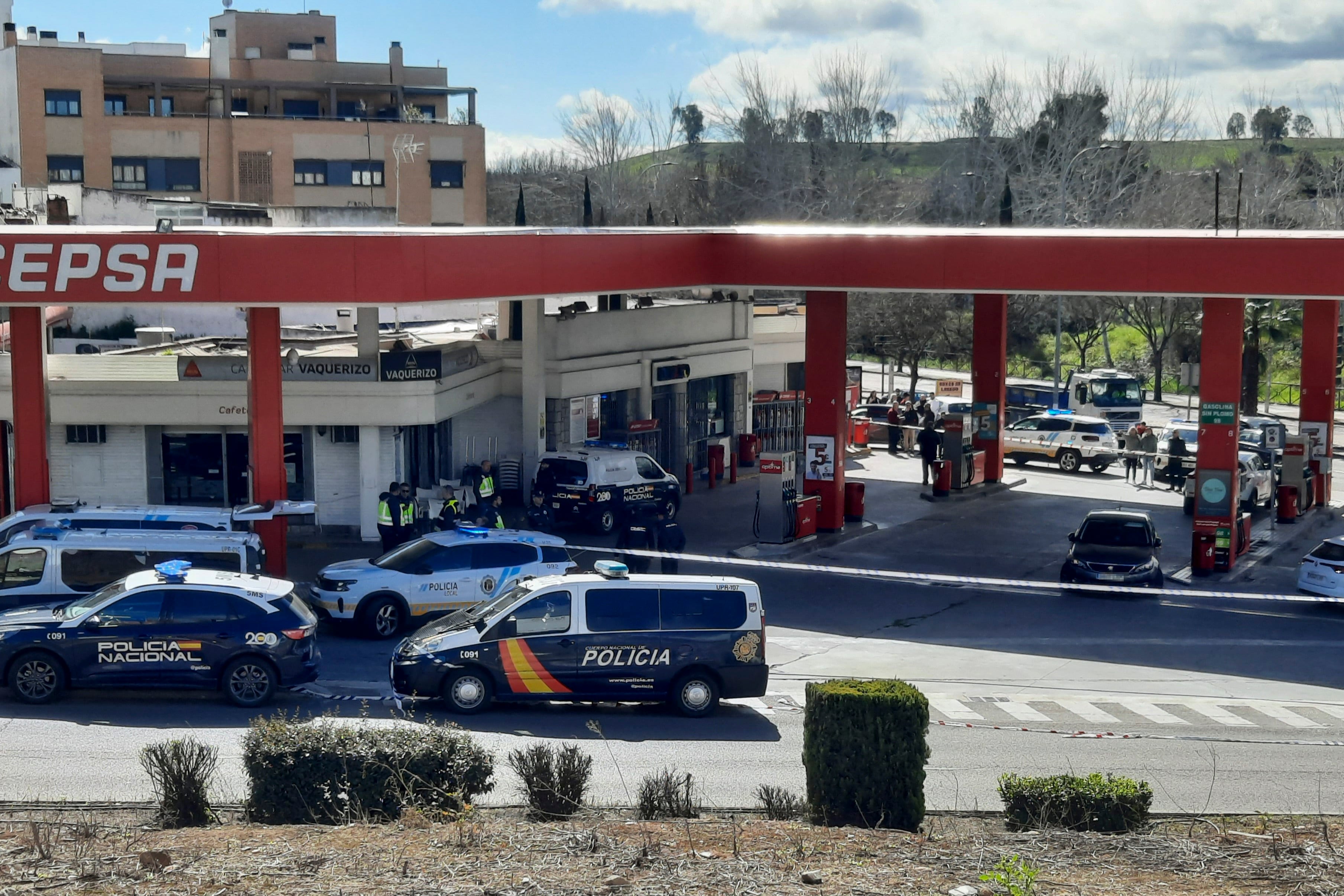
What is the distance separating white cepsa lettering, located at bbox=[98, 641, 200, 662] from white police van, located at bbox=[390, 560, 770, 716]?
227cm

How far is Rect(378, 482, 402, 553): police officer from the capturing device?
24.8m

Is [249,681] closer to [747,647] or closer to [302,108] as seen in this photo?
[747,647]

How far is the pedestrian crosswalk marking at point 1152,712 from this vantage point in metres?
17.4

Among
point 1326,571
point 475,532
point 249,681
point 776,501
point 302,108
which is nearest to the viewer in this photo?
point 249,681

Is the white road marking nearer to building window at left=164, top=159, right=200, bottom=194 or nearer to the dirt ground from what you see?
the dirt ground

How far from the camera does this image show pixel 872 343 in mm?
73750

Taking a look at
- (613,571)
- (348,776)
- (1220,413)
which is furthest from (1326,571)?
(348,776)

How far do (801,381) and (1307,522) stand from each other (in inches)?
684

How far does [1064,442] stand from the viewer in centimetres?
4084

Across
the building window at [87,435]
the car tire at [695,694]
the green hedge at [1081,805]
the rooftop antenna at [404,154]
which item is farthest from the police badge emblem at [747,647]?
the rooftop antenna at [404,154]

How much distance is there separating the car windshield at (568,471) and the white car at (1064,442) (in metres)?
16.4

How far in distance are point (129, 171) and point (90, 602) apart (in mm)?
60348

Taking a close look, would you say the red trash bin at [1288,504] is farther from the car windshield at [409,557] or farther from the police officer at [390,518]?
the car windshield at [409,557]

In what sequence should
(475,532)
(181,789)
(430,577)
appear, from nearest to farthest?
1. (181,789)
2. (430,577)
3. (475,532)
